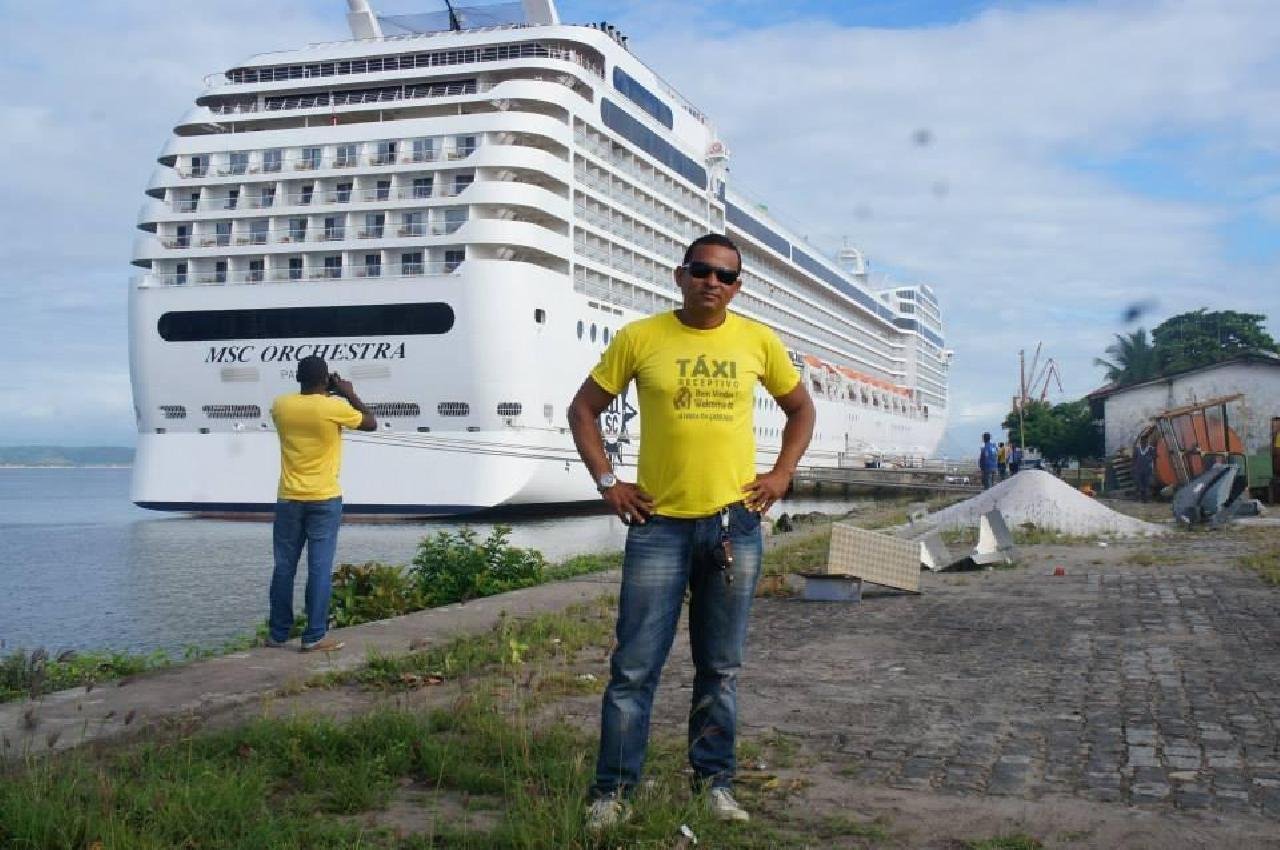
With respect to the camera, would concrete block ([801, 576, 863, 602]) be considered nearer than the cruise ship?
Yes

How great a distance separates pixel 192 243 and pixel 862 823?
30228mm

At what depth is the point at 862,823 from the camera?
3303 mm

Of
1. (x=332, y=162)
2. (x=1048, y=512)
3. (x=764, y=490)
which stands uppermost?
(x=332, y=162)

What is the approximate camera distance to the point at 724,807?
10.7 ft

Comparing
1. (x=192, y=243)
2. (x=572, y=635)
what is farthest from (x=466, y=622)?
(x=192, y=243)

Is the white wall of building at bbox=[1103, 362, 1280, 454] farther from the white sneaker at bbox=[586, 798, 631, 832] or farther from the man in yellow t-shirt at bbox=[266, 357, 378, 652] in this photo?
the white sneaker at bbox=[586, 798, 631, 832]

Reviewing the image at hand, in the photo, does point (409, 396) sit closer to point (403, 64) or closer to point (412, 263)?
point (412, 263)

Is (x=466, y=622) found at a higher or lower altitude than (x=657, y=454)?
lower

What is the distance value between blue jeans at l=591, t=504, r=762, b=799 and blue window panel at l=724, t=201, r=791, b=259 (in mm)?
44097

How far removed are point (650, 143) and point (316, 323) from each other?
1476 cm

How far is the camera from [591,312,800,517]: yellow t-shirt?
3.30m

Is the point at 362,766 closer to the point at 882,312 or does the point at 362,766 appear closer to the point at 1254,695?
the point at 1254,695

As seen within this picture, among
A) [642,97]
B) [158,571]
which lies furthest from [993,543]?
[642,97]

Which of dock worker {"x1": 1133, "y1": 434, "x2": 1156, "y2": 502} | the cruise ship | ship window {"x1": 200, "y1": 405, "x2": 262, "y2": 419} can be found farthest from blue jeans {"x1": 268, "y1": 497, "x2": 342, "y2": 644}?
dock worker {"x1": 1133, "y1": 434, "x2": 1156, "y2": 502}
